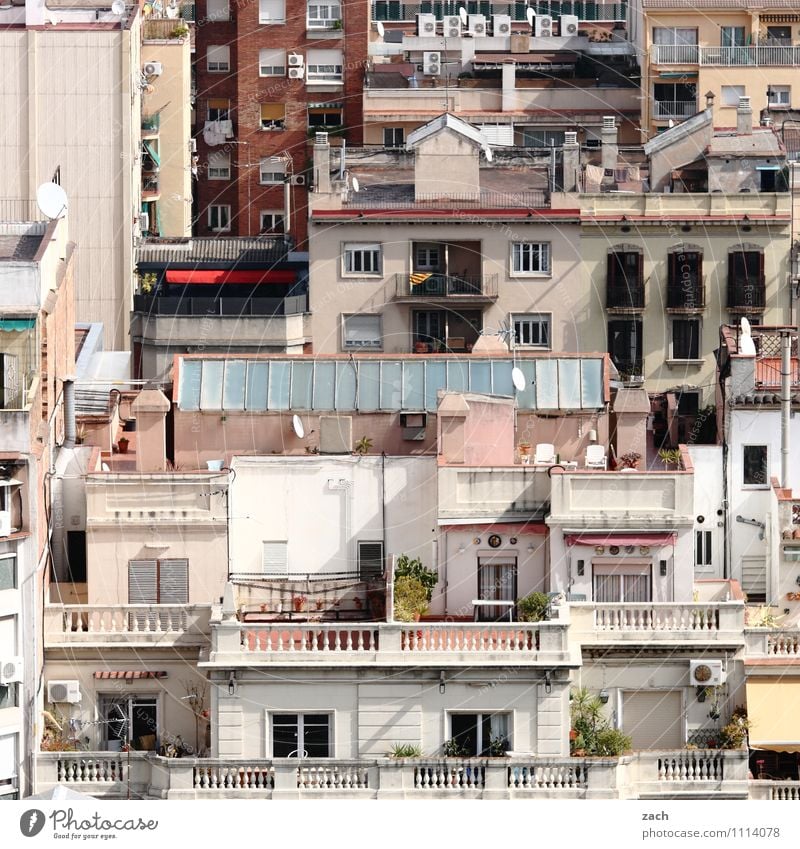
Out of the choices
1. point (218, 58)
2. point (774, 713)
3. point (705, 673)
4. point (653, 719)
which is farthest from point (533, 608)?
point (218, 58)

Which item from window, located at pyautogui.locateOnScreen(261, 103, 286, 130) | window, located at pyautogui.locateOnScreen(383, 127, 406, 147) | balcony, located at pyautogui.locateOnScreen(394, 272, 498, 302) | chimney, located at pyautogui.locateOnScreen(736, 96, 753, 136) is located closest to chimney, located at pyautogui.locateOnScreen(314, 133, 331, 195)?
balcony, located at pyautogui.locateOnScreen(394, 272, 498, 302)

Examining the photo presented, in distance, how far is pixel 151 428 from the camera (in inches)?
2180

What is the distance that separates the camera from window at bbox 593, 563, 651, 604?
5312cm

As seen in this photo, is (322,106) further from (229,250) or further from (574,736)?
(574,736)

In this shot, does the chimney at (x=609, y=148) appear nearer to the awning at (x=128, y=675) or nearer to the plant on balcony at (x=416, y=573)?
the plant on balcony at (x=416, y=573)

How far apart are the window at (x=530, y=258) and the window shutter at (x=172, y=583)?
23396 millimetres

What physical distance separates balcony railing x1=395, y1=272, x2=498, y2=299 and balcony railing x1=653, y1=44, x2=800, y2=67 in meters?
22.6

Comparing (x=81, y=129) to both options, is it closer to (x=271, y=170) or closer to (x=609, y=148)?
(x=609, y=148)

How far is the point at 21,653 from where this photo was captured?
5075cm

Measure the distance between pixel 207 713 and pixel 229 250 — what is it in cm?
3324

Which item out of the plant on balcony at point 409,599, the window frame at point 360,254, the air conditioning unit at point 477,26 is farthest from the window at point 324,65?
the plant on balcony at point 409,599

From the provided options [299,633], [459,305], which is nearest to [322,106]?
[459,305]

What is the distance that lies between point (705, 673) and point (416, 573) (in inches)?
192

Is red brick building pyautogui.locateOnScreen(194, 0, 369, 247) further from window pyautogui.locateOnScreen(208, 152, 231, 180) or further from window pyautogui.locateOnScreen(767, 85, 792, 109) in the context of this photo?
window pyautogui.locateOnScreen(767, 85, 792, 109)
